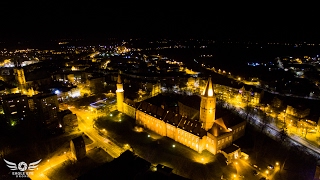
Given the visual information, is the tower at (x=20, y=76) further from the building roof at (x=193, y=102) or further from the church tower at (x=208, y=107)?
the church tower at (x=208, y=107)

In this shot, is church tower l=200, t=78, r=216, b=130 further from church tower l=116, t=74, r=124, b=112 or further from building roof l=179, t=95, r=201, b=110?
church tower l=116, t=74, r=124, b=112

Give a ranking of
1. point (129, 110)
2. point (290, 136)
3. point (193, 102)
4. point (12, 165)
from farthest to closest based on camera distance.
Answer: point (129, 110) < point (193, 102) < point (290, 136) < point (12, 165)

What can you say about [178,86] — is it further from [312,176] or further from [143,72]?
[312,176]

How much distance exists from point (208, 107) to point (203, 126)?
4648 mm

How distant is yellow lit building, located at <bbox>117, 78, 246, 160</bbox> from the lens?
146 ft

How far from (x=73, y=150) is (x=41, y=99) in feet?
75.8

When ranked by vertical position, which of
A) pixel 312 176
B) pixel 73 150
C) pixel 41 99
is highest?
pixel 41 99

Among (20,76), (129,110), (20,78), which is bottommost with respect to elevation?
(129,110)

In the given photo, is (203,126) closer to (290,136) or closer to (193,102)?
(193,102)

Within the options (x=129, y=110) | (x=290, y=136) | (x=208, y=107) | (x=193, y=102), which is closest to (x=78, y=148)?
(x=129, y=110)

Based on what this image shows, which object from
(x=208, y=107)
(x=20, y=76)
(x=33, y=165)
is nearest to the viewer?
(x=33, y=165)

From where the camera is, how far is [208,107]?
152 feet

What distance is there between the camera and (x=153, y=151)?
4547cm

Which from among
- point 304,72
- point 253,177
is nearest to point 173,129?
point 253,177
